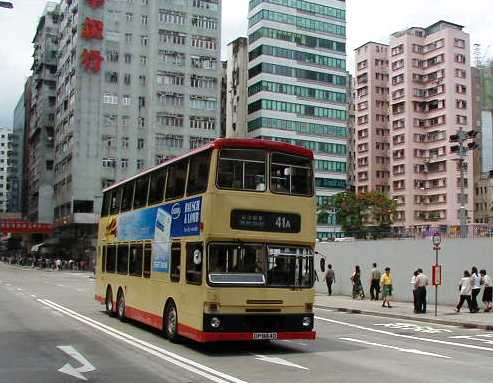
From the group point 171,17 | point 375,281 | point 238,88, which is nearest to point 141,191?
point 375,281

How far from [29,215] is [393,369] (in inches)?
4774

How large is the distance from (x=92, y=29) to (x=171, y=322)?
79651 mm

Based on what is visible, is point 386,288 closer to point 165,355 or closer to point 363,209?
point 165,355

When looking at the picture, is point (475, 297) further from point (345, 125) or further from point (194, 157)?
point (345, 125)

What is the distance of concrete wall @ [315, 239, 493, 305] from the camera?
26922mm

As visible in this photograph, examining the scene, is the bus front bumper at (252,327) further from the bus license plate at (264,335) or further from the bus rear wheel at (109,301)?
the bus rear wheel at (109,301)

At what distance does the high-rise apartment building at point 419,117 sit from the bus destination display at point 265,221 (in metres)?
99.7

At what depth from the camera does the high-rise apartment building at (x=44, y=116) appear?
108 m

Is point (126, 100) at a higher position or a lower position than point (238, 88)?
lower

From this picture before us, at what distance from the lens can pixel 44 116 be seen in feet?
366

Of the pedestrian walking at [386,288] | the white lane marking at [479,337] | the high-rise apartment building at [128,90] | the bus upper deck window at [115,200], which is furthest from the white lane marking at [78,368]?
the high-rise apartment building at [128,90]

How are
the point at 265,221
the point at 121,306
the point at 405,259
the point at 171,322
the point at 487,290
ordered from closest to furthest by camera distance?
the point at 265,221 → the point at 171,322 → the point at 121,306 → the point at 487,290 → the point at 405,259

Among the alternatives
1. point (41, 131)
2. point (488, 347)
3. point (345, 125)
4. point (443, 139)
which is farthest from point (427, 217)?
point (488, 347)

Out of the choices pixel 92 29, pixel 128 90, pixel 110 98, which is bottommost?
pixel 110 98
